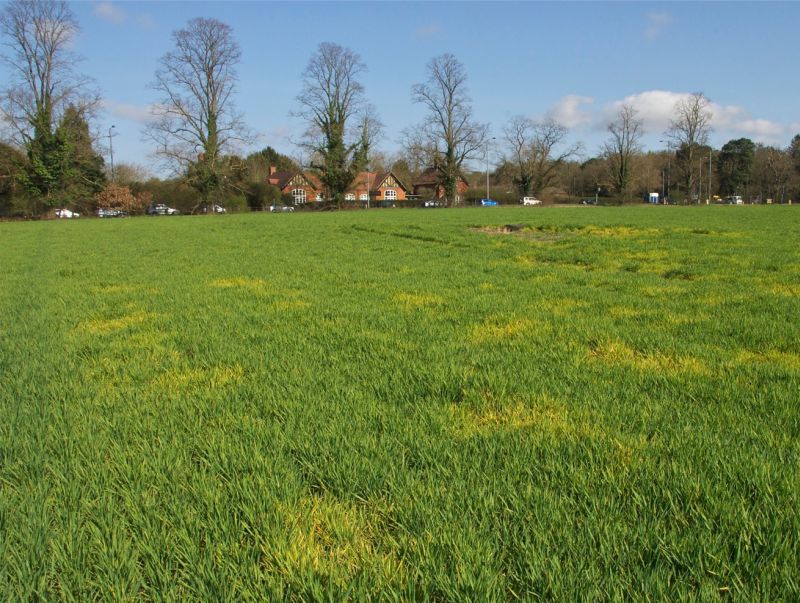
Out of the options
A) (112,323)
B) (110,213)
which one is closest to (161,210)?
(110,213)

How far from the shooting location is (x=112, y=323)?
6074 mm

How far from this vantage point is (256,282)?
8992mm

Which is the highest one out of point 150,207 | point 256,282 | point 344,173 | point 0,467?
point 344,173

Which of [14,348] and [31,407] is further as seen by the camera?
[14,348]

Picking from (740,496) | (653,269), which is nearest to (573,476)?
(740,496)

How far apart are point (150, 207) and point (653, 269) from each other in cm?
6245

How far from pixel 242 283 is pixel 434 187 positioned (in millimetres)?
82615

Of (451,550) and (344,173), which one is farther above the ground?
(344,173)

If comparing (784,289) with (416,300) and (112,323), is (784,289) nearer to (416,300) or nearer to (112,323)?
(416,300)

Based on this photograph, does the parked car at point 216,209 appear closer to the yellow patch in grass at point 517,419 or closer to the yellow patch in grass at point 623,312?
the yellow patch in grass at point 623,312

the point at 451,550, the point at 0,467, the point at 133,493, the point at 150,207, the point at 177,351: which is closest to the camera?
the point at 451,550

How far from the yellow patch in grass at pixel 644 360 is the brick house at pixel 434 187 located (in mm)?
69005

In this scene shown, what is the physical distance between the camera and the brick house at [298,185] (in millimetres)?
70438

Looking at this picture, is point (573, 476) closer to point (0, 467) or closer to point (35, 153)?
point (0, 467)
